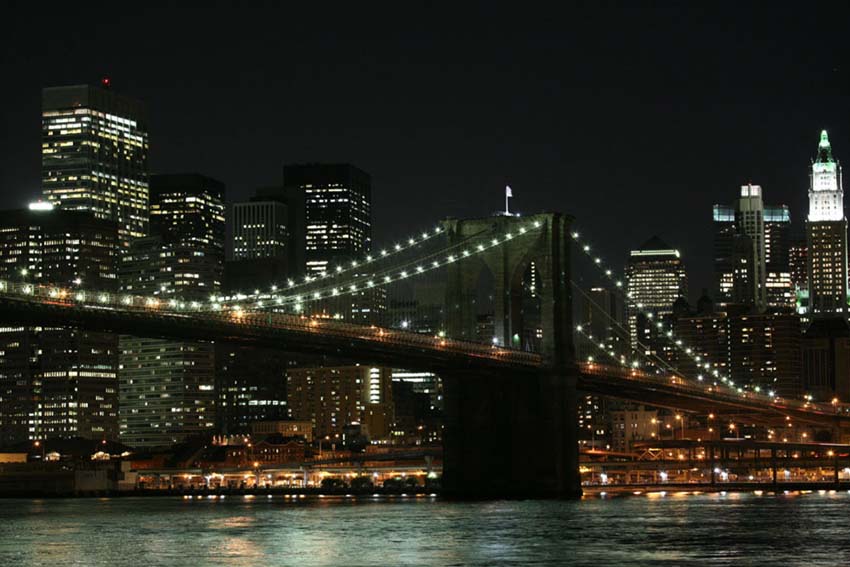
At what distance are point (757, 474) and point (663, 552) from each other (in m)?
71.9

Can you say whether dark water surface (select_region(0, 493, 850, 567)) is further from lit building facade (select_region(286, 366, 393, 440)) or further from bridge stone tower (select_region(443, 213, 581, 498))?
lit building facade (select_region(286, 366, 393, 440))

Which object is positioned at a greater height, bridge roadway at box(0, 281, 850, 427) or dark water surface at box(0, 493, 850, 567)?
bridge roadway at box(0, 281, 850, 427)

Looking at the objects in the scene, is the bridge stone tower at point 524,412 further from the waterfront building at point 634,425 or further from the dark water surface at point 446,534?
the waterfront building at point 634,425

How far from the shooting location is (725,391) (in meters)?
104

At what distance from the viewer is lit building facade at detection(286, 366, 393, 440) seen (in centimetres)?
17700

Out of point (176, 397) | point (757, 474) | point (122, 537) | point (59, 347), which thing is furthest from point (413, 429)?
point (122, 537)

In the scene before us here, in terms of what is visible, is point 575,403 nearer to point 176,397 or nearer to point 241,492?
point 241,492

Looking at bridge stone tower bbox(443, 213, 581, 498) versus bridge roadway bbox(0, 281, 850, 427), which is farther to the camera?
bridge stone tower bbox(443, 213, 581, 498)

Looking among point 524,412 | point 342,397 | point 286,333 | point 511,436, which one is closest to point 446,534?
point 286,333

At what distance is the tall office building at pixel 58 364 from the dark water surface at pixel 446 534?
9433cm

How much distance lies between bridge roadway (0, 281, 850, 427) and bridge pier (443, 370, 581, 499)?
4.38 feet

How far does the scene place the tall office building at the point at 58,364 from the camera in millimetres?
171125

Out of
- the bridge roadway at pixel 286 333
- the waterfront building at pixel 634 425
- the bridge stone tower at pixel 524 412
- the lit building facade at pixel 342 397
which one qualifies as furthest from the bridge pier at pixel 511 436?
the lit building facade at pixel 342 397

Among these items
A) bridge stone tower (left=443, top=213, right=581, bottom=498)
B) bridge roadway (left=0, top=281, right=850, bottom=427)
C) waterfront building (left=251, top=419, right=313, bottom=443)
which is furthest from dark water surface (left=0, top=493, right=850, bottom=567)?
waterfront building (left=251, top=419, right=313, bottom=443)
